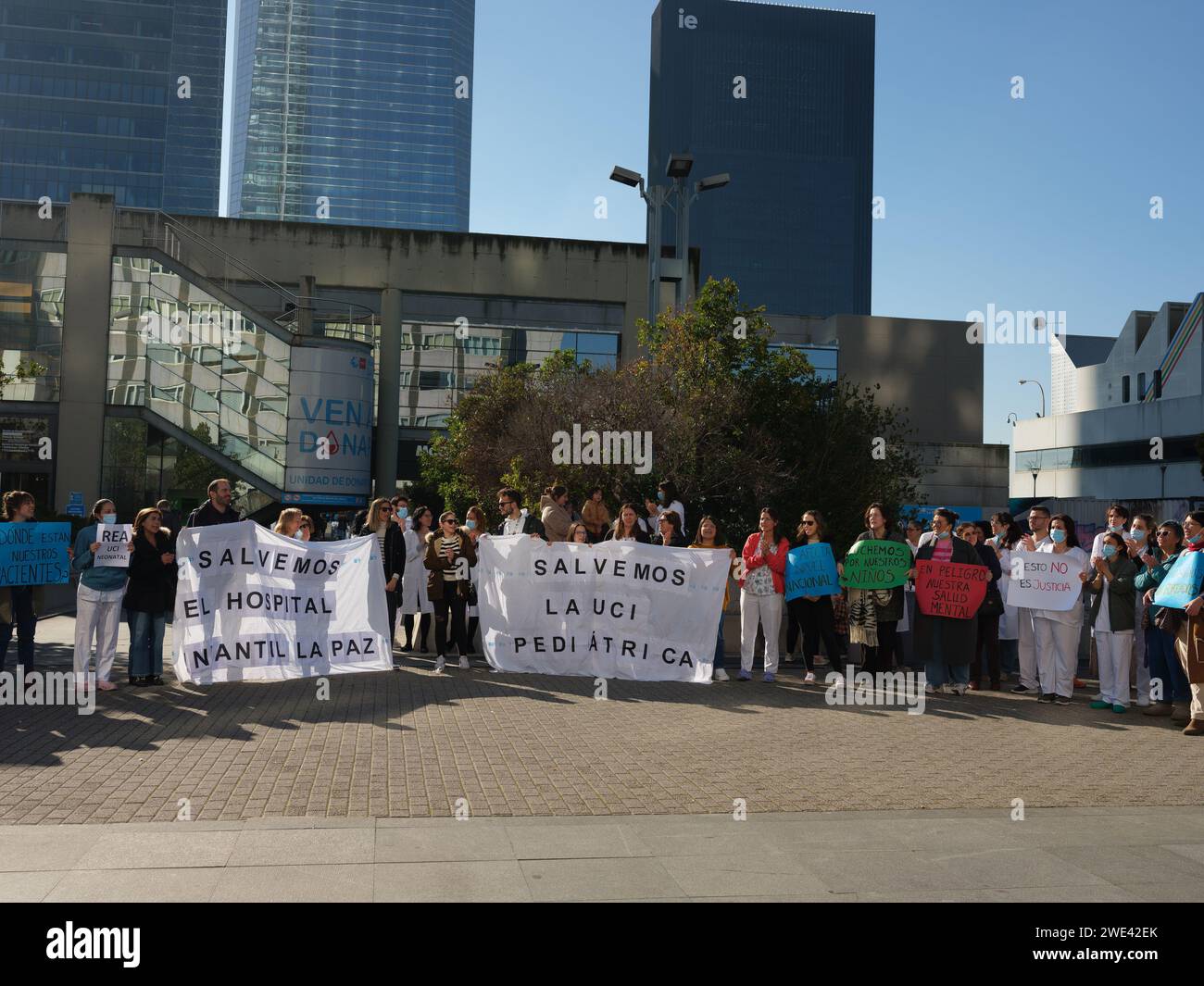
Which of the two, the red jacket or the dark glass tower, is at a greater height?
the dark glass tower

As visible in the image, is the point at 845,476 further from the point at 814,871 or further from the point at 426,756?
the point at 814,871

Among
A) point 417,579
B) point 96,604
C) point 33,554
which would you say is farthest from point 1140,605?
point 33,554

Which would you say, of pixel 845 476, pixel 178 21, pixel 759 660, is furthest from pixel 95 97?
pixel 759 660

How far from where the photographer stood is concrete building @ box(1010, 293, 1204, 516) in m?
74.4

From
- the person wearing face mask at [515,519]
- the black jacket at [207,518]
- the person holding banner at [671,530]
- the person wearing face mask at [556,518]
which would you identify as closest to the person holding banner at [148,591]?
the black jacket at [207,518]

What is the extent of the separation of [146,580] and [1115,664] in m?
10.1

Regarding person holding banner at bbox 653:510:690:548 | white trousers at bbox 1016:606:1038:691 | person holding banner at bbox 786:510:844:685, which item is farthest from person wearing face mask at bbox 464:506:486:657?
white trousers at bbox 1016:606:1038:691

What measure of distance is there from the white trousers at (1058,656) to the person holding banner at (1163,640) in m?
0.74

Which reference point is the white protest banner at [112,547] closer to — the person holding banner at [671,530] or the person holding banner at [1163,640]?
the person holding banner at [671,530]

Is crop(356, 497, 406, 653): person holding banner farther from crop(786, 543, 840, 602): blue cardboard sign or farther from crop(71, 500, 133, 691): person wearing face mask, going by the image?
crop(786, 543, 840, 602): blue cardboard sign

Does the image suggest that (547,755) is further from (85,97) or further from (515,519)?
(85,97)

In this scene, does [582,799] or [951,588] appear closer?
[582,799]

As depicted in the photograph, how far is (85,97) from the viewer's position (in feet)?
520

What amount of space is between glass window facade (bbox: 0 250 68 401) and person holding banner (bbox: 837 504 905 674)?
3546cm
